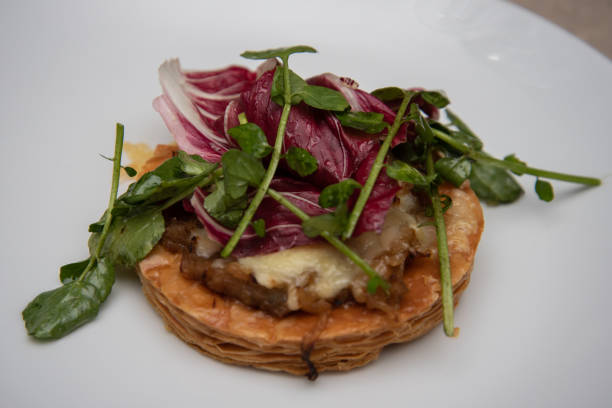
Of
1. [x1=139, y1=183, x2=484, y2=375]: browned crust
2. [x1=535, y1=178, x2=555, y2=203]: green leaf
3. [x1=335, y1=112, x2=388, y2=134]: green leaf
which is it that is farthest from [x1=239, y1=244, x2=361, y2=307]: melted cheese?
[x1=535, y1=178, x2=555, y2=203]: green leaf

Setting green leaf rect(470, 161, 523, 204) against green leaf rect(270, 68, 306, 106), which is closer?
green leaf rect(270, 68, 306, 106)

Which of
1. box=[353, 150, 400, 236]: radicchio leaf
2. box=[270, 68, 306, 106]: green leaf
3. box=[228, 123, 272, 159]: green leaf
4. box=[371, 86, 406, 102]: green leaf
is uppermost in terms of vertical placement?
box=[270, 68, 306, 106]: green leaf

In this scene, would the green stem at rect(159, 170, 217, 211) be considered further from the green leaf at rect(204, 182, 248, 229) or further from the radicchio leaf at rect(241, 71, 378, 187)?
the radicchio leaf at rect(241, 71, 378, 187)

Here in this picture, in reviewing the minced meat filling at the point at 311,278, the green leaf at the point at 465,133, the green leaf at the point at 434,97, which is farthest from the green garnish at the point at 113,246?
the green leaf at the point at 465,133

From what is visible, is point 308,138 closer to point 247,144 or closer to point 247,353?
point 247,144

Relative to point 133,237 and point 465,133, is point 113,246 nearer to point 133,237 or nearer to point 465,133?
point 133,237

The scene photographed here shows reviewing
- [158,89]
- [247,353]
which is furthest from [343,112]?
[158,89]

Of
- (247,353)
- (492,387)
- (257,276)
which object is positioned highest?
(257,276)
